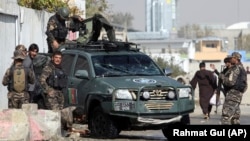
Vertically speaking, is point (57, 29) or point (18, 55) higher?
point (57, 29)

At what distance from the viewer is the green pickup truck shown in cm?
1350

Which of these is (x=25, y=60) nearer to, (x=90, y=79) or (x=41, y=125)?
(x=90, y=79)

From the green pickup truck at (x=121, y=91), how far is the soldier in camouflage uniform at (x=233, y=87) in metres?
1.01

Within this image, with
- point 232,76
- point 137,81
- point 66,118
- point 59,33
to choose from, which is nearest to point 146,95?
point 137,81

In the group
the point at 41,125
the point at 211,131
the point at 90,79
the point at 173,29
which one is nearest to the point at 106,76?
the point at 90,79

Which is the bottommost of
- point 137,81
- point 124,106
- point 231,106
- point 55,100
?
point 231,106

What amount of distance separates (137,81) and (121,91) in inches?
20.0

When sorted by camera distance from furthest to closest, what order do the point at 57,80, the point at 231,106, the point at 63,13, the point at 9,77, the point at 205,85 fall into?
the point at 205,85, the point at 63,13, the point at 231,106, the point at 57,80, the point at 9,77

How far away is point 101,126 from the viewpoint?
14.0 meters

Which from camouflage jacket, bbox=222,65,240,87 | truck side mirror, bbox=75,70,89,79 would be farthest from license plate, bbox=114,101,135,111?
camouflage jacket, bbox=222,65,240,87

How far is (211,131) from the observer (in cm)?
960

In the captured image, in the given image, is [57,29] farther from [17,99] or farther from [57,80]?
[17,99]

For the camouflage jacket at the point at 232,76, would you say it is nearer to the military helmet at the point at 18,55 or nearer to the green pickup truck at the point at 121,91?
the green pickup truck at the point at 121,91

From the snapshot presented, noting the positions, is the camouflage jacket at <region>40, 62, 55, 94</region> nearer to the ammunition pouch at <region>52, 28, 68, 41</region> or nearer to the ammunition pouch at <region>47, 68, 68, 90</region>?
the ammunition pouch at <region>47, 68, 68, 90</region>
